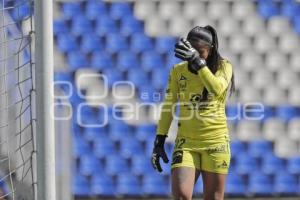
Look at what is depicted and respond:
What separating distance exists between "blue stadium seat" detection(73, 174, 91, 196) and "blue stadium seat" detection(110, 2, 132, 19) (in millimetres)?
1506

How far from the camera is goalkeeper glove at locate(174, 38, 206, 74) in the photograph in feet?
12.2

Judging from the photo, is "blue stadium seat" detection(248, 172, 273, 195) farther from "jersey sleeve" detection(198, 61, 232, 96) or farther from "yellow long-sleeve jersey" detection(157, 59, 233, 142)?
"jersey sleeve" detection(198, 61, 232, 96)

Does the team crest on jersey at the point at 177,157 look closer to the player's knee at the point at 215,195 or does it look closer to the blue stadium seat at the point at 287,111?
the player's knee at the point at 215,195

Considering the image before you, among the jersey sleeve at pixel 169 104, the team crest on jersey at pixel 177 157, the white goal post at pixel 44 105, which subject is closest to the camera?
the white goal post at pixel 44 105

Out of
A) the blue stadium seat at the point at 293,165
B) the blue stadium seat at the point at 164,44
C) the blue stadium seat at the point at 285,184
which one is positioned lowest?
the blue stadium seat at the point at 285,184

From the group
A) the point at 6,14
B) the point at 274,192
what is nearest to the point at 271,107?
the point at 274,192

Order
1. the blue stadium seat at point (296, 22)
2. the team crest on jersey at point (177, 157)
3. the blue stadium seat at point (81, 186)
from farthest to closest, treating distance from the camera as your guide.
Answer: the blue stadium seat at point (296, 22) → the blue stadium seat at point (81, 186) → the team crest on jersey at point (177, 157)

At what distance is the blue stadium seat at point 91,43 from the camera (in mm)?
6406

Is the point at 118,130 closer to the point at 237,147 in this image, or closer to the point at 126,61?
the point at 126,61

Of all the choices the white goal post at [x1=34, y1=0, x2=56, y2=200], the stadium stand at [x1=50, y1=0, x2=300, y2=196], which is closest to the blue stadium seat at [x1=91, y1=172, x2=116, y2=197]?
the stadium stand at [x1=50, y1=0, x2=300, y2=196]

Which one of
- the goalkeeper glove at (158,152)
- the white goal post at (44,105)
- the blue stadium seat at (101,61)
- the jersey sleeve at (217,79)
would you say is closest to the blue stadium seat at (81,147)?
the blue stadium seat at (101,61)

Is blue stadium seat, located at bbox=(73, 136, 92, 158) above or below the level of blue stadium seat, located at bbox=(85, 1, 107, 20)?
below

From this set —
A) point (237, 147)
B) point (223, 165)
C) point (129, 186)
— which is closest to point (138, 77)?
point (129, 186)

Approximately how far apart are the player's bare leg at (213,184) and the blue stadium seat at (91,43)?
274 cm
